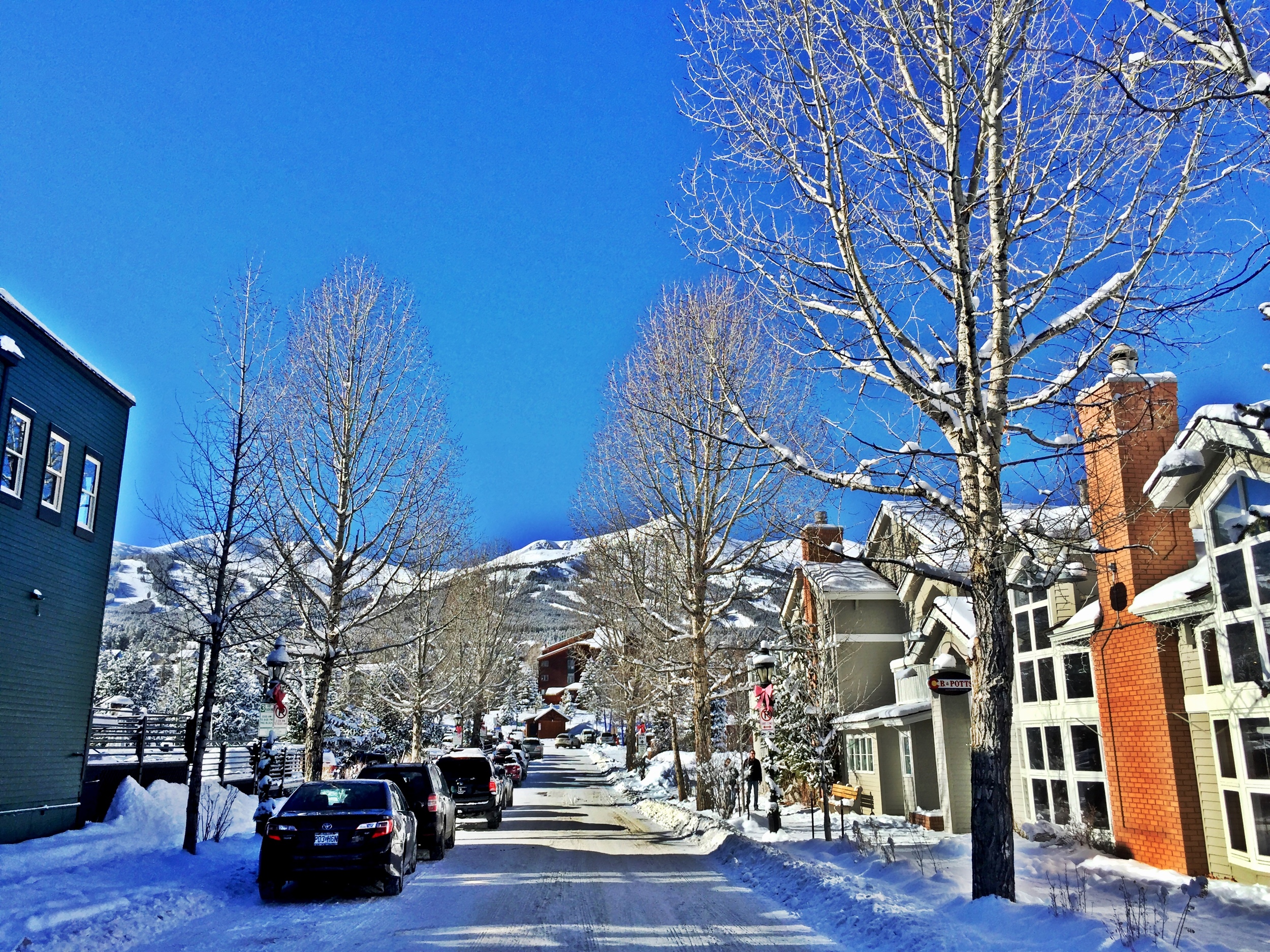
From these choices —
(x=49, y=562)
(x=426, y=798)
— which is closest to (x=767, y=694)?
(x=426, y=798)

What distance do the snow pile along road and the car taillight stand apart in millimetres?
1612

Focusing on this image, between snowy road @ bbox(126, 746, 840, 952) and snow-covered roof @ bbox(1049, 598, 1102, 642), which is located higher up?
snow-covered roof @ bbox(1049, 598, 1102, 642)

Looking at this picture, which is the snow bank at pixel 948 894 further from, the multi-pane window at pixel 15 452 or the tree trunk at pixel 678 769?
the multi-pane window at pixel 15 452

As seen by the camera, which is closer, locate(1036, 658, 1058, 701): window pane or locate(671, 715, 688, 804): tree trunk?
locate(1036, 658, 1058, 701): window pane

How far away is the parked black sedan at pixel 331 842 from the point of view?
38.2ft

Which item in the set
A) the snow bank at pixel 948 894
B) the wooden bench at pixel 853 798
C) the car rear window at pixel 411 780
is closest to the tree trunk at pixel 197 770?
the car rear window at pixel 411 780

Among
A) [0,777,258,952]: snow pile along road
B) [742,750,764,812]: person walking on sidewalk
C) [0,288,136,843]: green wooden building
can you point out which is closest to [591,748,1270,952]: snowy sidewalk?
[742,750,764,812]: person walking on sidewalk

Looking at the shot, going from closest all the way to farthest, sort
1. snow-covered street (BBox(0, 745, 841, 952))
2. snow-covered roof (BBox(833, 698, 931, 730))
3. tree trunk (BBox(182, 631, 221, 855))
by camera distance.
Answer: snow-covered street (BBox(0, 745, 841, 952))
tree trunk (BBox(182, 631, 221, 855))
snow-covered roof (BBox(833, 698, 931, 730))

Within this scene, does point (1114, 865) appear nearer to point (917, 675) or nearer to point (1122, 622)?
point (1122, 622)

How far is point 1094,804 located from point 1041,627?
132 inches

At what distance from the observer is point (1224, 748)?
1267 cm

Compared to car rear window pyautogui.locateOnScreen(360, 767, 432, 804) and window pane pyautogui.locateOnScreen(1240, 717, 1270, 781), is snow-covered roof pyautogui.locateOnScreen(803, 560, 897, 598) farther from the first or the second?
window pane pyautogui.locateOnScreen(1240, 717, 1270, 781)

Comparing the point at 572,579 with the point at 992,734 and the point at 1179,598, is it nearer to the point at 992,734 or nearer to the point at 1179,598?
the point at 1179,598

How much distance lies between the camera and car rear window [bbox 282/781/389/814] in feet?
40.0
